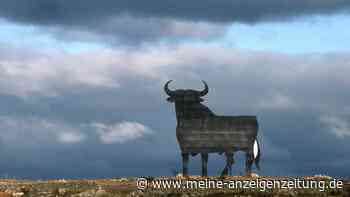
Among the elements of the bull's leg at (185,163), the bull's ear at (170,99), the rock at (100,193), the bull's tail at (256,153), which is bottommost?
the rock at (100,193)

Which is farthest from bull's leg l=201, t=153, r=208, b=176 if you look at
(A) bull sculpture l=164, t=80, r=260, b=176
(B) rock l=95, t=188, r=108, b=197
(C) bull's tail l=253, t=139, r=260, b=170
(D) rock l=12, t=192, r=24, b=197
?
(D) rock l=12, t=192, r=24, b=197

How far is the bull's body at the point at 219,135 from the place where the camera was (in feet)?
138

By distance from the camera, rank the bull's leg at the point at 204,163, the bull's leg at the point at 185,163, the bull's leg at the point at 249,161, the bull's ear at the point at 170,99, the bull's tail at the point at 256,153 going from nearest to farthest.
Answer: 1. the bull's leg at the point at 185,163
2. the bull's leg at the point at 204,163
3. the bull's leg at the point at 249,161
4. the bull's tail at the point at 256,153
5. the bull's ear at the point at 170,99

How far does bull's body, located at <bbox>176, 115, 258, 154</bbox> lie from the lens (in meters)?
42.1

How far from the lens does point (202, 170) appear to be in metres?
42.0

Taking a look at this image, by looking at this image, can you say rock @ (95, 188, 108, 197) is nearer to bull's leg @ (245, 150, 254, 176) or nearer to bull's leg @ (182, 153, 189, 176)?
bull's leg @ (182, 153, 189, 176)

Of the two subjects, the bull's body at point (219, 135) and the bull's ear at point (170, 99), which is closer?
the bull's body at point (219, 135)

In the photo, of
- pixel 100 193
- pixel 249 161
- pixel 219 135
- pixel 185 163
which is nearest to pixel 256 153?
pixel 249 161

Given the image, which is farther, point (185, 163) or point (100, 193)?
point (185, 163)

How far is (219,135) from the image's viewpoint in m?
42.2

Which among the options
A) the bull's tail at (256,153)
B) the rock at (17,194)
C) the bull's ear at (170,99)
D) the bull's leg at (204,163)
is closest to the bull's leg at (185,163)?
the bull's leg at (204,163)

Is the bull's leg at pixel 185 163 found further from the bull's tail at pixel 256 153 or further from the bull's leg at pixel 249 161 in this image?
the bull's tail at pixel 256 153

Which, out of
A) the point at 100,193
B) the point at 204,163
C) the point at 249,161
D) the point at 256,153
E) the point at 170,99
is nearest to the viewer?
the point at 100,193

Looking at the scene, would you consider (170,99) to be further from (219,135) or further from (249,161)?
(249,161)
